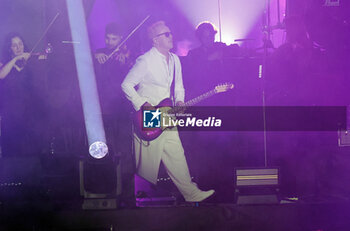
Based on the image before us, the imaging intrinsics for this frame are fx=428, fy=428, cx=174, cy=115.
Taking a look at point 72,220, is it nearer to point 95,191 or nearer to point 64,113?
point 95,191

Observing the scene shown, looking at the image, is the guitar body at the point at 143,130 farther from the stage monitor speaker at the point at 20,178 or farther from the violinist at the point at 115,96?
the stage monitor speaker at the point at 20,178

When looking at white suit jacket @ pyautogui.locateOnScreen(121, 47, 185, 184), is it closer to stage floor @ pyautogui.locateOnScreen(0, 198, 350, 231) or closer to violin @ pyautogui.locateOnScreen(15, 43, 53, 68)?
stage floor @ pyautogui.locateOnScreen(0, 198, 350, 231)

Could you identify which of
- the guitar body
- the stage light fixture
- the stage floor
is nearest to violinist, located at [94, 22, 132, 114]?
the guitar body

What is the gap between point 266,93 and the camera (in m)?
4.02

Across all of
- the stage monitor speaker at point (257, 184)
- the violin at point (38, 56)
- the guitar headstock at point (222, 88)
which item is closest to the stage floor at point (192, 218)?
the stage monitor speaker at point (257, 184)

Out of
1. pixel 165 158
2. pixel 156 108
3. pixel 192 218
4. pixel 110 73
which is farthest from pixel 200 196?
pixel 110 73

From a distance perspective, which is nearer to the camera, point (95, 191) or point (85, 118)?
point (95, 191)

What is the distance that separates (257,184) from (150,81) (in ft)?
4.36

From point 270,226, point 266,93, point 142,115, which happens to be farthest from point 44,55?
point 270,226

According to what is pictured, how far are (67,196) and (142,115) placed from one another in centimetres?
101

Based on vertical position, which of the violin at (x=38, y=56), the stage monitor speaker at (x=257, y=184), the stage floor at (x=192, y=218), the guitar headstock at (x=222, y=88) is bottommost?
the stage floor at (x=192, y=218)

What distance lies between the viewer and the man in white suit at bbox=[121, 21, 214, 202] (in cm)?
392

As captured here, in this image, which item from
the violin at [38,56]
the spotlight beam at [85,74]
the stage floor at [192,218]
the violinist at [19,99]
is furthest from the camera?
the violinist at [19,99]

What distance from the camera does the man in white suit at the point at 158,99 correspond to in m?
3.92
